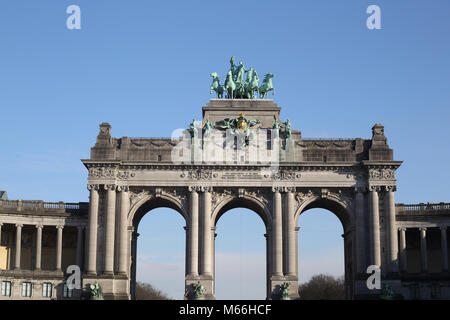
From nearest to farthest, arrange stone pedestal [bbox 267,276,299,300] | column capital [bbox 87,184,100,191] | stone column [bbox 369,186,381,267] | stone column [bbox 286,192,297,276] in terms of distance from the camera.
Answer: stone pedestal [bbox 267,276,299,300] < stone column [bbox 369,186,381,267] < stone column [bbox 286,192,297,276] < column capital [bbox 87,184,100,191]

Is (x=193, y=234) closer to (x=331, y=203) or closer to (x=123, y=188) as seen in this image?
(x=123, y=188)

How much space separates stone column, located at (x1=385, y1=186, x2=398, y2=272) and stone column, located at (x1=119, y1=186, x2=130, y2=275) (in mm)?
30715

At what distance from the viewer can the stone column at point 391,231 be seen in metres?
91.8

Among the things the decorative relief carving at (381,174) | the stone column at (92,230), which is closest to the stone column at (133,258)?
the stone column at (92,230)

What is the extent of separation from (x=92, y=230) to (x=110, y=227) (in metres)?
2.24

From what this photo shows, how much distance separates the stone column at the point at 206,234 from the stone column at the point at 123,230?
914 centimetres

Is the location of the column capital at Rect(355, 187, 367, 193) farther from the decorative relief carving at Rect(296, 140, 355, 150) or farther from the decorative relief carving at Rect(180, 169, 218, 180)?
the decorative relief carving at Rect(180, 169, 218, 180)

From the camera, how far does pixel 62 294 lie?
9488 centimetres

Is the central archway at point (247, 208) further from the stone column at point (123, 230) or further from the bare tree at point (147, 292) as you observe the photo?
the bare tree at point (147, 292)

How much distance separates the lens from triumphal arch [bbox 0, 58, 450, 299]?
304 ft

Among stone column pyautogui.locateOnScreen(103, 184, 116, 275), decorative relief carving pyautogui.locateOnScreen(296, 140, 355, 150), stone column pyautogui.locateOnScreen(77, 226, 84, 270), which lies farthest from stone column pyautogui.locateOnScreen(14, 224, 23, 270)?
decorative relief carving pyautogui.locateOnScreen(296, 140, 355, 150)

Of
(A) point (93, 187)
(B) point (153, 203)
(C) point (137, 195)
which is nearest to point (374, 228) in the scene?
(B) point (153, 203)

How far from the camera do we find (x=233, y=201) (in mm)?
96375
